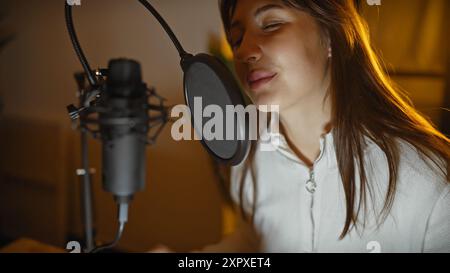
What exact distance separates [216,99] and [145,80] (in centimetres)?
94

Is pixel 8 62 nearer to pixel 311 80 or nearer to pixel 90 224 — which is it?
pixel 90 224

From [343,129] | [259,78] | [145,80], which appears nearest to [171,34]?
[259,78]

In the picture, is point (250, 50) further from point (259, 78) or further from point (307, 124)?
point (307, 124)

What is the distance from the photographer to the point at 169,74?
53.9 inches

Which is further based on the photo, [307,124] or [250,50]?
[307,124]

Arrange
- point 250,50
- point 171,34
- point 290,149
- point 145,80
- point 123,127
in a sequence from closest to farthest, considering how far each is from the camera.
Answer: point 123,127 → point 171,34 → point 250,50 → point 290,149 → point 145,80

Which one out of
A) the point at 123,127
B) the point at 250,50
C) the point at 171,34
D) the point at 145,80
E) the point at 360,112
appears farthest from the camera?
the point at 145,80

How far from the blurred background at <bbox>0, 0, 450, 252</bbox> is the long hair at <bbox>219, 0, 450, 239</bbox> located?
1.2 inches

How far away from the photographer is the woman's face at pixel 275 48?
29.4 inches

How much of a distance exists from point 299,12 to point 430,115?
0.34 m

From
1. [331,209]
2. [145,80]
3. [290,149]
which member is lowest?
[331,209]

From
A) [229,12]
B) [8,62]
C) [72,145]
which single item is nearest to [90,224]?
[229,12]

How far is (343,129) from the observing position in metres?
0.87
